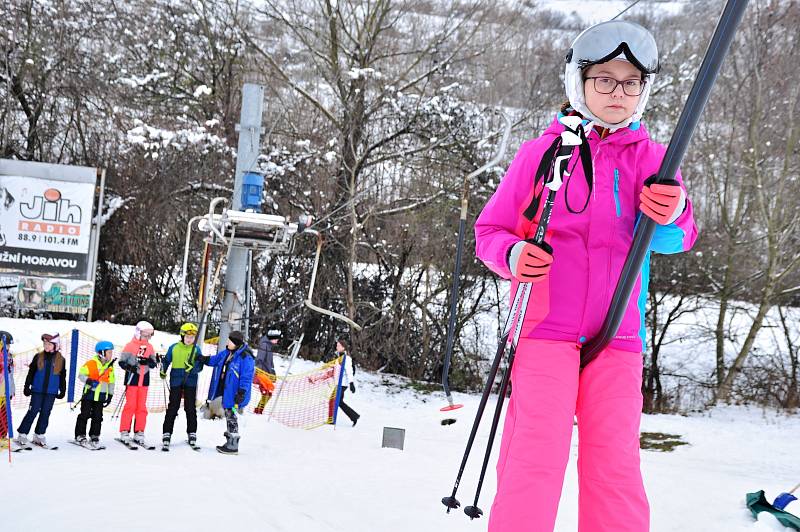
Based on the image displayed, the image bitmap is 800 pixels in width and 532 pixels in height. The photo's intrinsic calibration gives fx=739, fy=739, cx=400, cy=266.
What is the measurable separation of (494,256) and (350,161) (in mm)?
14722

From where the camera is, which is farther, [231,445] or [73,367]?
[73,367]

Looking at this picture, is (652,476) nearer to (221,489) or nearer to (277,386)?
(221,489)

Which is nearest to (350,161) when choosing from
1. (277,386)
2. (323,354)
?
(323,354)

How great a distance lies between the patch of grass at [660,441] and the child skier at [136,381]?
6.47 meters

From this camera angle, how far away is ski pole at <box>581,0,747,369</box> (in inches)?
66.2

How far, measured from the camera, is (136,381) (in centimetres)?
726

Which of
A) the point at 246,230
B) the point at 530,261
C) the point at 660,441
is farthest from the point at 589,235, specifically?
the point at 660,441

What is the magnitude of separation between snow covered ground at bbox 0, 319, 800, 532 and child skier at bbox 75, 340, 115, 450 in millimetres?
233

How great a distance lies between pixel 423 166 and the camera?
16656 mm

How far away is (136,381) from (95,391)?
1.64 ft

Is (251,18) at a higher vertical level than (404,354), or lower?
higher

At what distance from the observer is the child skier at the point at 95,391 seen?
6777 mm

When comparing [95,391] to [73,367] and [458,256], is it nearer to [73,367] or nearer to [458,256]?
[73,367]

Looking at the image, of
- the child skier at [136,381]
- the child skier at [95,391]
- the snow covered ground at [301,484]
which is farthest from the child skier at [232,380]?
the child skier at [95,391]
